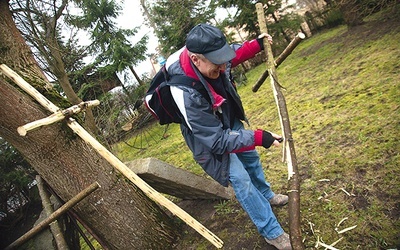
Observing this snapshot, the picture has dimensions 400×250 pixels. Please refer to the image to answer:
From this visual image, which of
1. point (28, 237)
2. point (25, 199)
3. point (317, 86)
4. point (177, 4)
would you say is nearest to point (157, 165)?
point (28, 237)

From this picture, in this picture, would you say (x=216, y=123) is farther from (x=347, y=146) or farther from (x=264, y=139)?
(x=347, y=146)

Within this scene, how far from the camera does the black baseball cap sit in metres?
1.91

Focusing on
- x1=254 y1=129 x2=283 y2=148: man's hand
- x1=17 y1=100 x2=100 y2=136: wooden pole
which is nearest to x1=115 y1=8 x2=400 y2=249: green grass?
x1=254 y1=129 x2=283 y2=148: man's hand

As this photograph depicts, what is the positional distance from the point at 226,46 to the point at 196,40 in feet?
0.80

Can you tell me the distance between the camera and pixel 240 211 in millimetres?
2975

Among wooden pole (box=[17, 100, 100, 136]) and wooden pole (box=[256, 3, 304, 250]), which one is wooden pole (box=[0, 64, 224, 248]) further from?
wooden pole (box=[256, 3, 304, 250])

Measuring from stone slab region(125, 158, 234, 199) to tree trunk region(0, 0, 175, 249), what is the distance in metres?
0.25

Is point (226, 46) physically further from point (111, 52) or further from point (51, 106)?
point (111, 52)

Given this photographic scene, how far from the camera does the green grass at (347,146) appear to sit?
2.20 m

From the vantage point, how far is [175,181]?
9.36 feet

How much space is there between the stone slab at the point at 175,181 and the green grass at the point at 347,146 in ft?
0.77

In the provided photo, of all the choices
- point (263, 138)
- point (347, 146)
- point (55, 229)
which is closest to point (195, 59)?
point (263, 138)

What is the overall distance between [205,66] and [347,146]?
Result: 7.38 feet

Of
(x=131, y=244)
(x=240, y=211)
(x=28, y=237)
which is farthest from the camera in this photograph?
(x=240, y=211)
